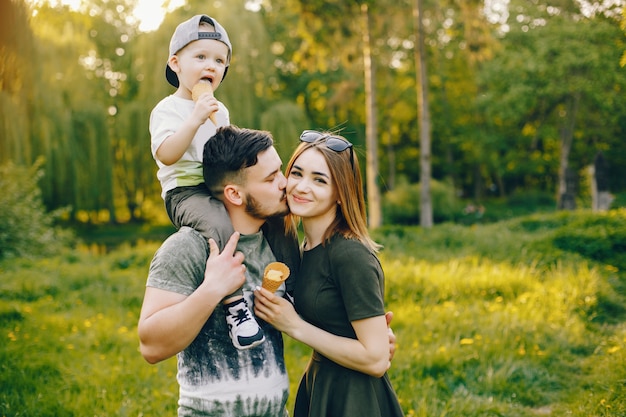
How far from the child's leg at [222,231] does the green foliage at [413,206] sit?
20.6m

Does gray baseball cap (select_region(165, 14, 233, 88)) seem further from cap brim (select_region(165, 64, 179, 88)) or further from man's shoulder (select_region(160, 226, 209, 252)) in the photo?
man's shoulder (select_region(160, 226, 209, 252))

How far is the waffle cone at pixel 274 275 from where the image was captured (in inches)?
78.0

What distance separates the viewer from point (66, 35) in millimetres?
17625

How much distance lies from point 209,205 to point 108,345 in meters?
4.12

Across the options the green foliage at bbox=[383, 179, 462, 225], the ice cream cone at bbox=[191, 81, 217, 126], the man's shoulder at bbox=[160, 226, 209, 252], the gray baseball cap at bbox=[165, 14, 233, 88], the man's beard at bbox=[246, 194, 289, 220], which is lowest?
the green foliage at bbox=[383, 179, 462, 225]

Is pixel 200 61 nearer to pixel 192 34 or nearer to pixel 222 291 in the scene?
pixel 192 34

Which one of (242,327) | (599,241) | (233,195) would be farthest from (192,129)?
(599,241)

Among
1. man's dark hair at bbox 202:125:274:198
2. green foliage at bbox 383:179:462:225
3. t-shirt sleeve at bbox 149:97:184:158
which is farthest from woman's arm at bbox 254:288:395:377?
green foliage at bbox 383:179:462:225

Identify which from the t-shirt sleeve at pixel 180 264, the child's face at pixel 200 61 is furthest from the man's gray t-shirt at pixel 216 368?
the child's face at pixel 200 61

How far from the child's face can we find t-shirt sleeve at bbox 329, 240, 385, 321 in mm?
912

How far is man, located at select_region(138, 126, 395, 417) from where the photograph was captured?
1810 mm

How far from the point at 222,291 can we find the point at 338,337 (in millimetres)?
511

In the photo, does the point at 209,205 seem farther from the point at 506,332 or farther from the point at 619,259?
the point at 619,259

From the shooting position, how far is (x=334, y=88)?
938 inches
